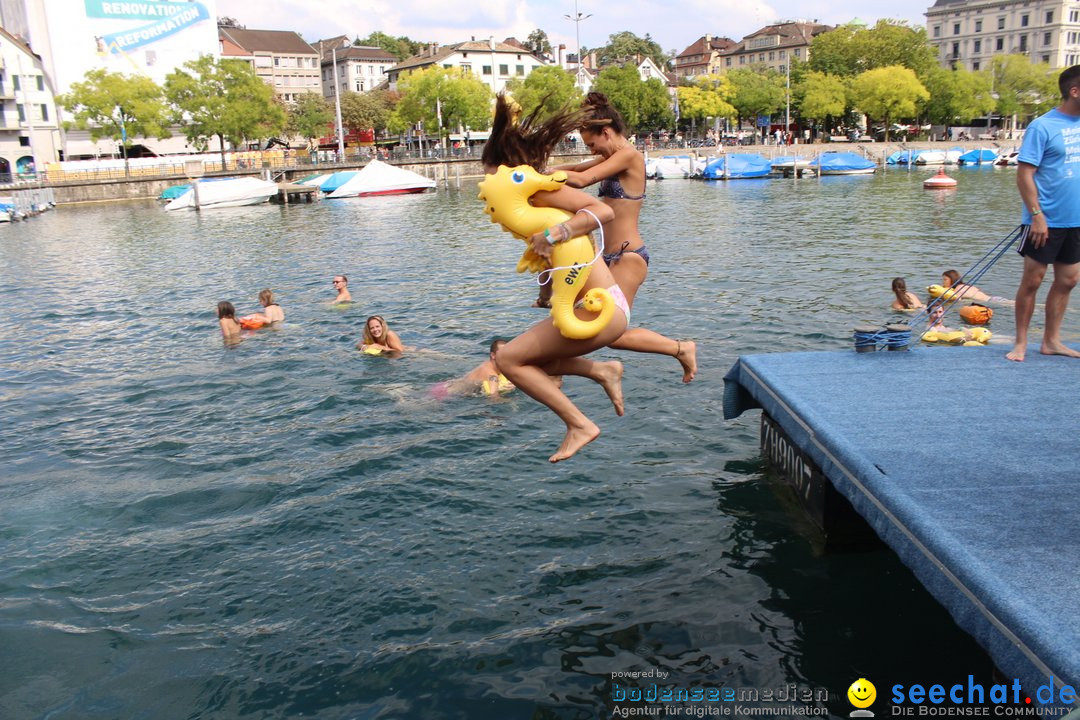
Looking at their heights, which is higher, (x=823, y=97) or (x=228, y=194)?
(x=823, y=97)

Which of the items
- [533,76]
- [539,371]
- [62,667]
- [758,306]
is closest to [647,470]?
[539,371]

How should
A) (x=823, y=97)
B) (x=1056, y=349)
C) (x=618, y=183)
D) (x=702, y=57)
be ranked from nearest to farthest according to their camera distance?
(x=618, y=183), (x=1056, y=349), (x=823, y=97), (x=702, y=57)

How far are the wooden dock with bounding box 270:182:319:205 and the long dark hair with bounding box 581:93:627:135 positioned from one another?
213 ft

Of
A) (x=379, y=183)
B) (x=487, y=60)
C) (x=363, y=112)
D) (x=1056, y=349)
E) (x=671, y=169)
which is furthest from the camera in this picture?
(x=487, y=60)

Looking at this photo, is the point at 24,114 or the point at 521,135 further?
the point at 24,114

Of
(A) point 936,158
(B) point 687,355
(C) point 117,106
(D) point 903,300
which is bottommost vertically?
(D) point 903,300

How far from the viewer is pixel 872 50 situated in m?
122

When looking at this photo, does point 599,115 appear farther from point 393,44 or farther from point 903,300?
point 393,44

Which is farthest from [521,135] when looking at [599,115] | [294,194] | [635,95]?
[635,95]

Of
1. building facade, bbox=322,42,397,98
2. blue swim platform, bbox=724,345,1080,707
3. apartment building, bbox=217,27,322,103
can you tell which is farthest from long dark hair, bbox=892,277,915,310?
building facade, bbox=322,42,397,98

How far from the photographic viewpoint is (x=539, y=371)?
6895 millimetres

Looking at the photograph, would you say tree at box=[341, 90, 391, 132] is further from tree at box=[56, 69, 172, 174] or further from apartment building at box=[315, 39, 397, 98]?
tree at box=[56, 69, 172, 174]

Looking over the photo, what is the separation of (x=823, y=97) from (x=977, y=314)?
10322 cm

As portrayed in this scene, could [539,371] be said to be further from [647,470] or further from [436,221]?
[436,221]
